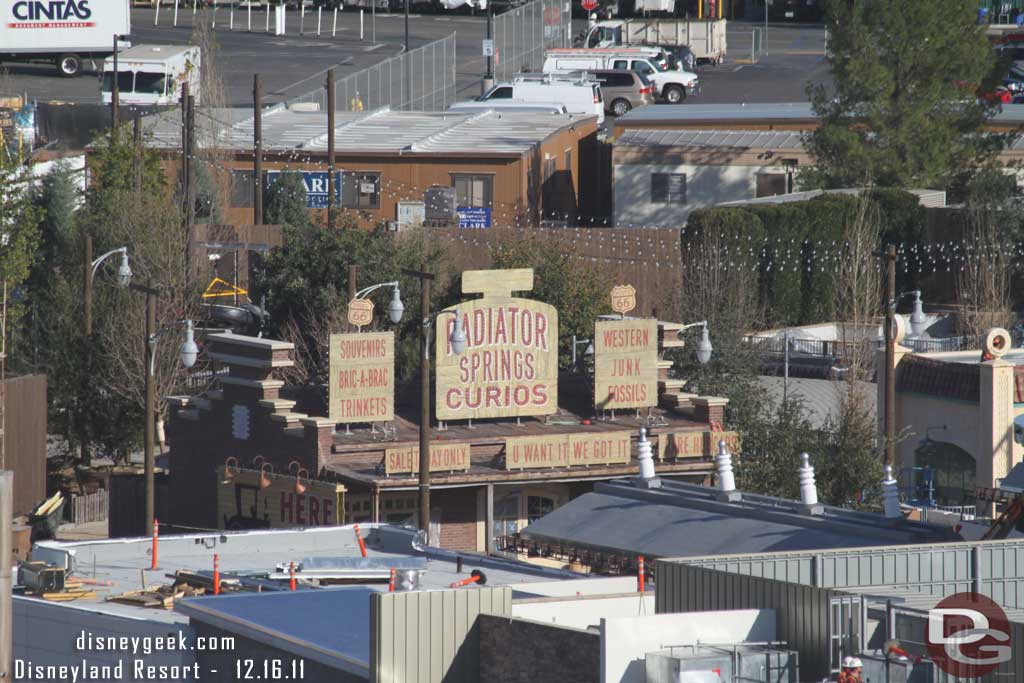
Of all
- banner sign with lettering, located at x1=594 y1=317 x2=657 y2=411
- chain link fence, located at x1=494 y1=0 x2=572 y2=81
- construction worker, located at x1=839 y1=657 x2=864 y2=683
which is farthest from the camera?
chain link fence, located at x1=494 y1=0 x2=572 y2=81

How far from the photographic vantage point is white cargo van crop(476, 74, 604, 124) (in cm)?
8425

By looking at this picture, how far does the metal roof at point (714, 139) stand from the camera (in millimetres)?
71750

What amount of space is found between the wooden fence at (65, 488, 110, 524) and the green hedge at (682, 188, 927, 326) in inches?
768

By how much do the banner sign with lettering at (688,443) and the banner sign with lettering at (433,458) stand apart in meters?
4.23

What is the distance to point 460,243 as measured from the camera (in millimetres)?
61250

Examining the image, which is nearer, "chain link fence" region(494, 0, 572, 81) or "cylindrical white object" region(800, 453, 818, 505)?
"cylindrical white object" region(800, 453, 818, 505)

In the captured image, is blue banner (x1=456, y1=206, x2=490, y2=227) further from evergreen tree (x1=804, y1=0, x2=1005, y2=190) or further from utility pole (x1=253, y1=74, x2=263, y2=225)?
evergreen tree (x1=804, y1=0, x2=1005, y2=190)

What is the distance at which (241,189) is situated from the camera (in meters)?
68.9

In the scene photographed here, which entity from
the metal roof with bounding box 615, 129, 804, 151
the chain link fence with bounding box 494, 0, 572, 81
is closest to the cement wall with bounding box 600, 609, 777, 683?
the metal roof with bounding box 615, 129, 804, 151

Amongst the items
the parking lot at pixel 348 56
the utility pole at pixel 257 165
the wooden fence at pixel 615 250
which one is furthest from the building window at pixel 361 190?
the parking lot at pixel 348 56

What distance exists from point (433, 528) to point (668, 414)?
6.25 meters

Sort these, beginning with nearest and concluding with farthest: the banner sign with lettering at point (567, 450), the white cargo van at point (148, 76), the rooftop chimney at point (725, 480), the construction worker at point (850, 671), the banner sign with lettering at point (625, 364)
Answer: the construction worker at point (850, 671) < the rooftop chimney at point (725, 480) < the banner sign with lettering at point (567, 450) < the banner sign with lettering at point (625, 364) < the white cargo van at point (148, 76)

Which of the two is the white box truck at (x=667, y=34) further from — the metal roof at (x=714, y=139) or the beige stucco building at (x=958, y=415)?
the beige stucco building at (x=958, y=415)

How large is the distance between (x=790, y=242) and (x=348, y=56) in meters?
39.5
